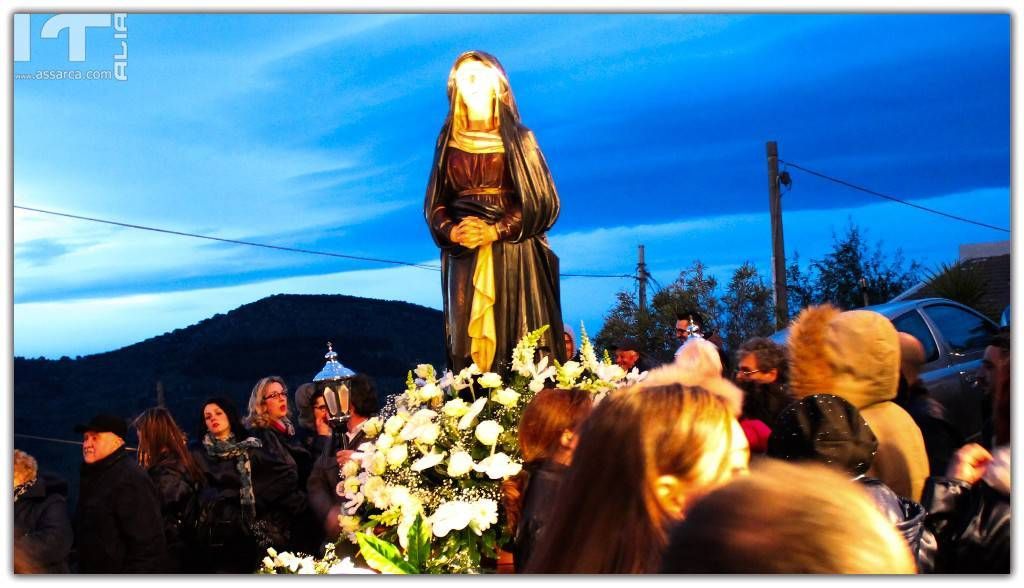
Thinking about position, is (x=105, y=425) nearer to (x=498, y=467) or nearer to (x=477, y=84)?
(x=498, y=467)

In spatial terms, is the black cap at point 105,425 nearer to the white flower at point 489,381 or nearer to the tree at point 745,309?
the white flower at point 489,381

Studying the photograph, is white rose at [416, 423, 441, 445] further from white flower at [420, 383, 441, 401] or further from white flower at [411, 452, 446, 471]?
white flower at [420, 383, 441, 401]

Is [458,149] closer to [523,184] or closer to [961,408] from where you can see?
[523,184]

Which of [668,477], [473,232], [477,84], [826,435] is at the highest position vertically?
[477,84]

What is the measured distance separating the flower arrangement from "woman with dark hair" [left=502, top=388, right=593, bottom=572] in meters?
0.44

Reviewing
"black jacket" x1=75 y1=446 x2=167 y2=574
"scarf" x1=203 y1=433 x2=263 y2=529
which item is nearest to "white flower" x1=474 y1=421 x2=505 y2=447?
"black jacket" x1=75 y1=446 x2=167 y2=574

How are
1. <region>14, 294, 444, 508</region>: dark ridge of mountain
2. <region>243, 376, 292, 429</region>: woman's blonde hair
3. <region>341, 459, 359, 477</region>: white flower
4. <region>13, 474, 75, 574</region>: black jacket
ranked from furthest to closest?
<region>14, 294, 444, 508</region>: dark ridge of mountain < <region>243, 376, 292, 429</region>: woman's blonde hair < <region>13, 474, 75, 574</region>: black jacket < <region>341, 459, 359, 477</region>: white flower

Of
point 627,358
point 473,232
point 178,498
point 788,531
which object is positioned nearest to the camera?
point 788,531

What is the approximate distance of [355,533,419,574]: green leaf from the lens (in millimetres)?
3539

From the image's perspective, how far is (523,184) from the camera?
6.02m

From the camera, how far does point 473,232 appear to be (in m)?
6.02

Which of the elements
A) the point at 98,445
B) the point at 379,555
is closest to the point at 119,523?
the point at 98,445

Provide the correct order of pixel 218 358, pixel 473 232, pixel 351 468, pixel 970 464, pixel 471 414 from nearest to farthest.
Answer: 1. pixel 970 464
2. pixel 471 414
3. pixel 351 468
4. pixel 473 232
5. pixel 218 358

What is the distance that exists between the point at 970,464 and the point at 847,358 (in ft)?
2.64
